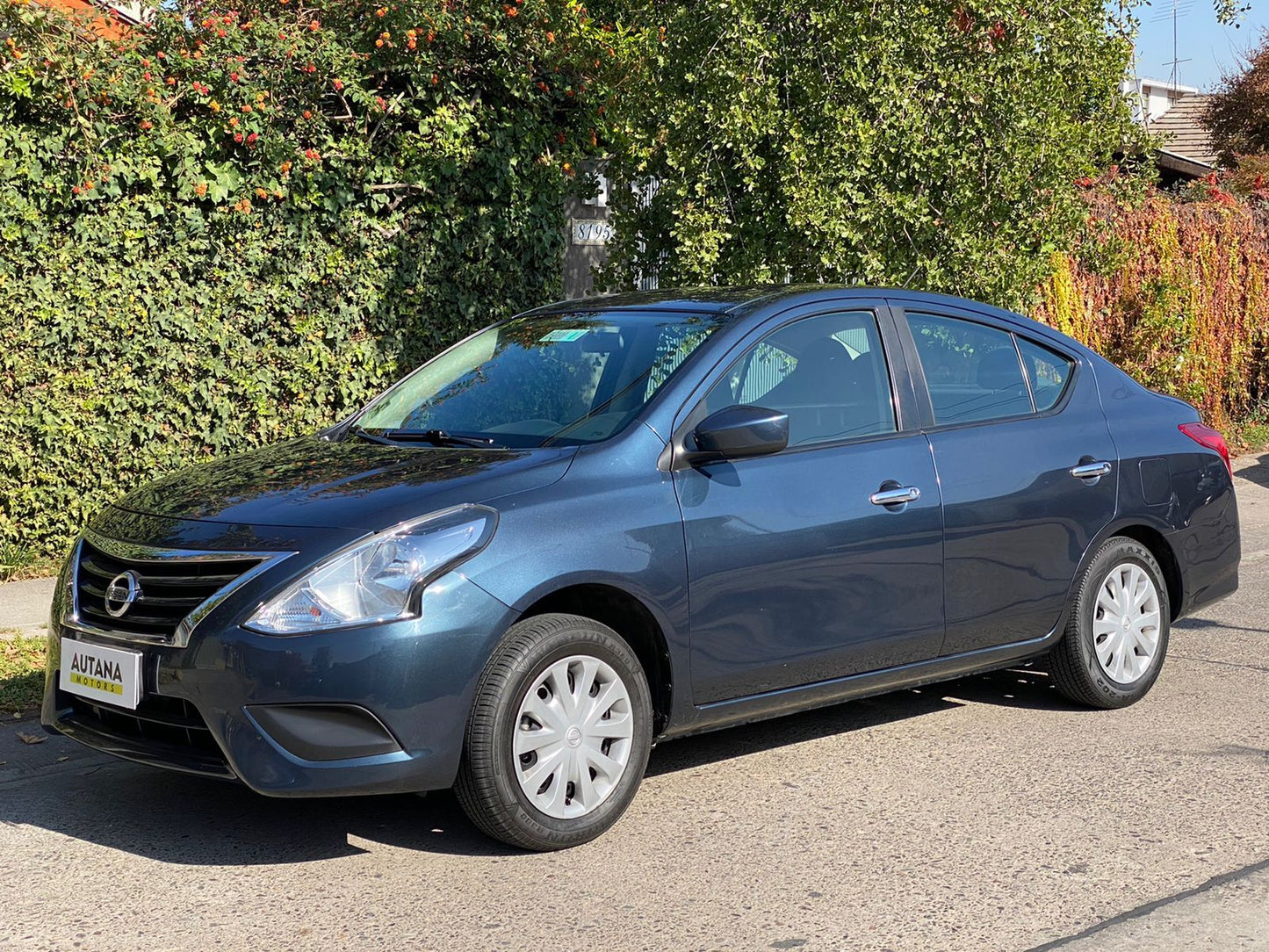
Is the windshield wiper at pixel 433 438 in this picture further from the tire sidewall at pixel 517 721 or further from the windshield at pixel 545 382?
the tire sidewall at pixel 517 721

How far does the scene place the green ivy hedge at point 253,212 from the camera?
8617 mm

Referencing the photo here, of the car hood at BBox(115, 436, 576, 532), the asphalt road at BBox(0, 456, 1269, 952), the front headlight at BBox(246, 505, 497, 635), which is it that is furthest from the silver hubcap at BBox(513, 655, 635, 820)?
the car hood at BBox(115, 436, 576, 532)

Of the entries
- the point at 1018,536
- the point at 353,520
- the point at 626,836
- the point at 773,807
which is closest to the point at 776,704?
the point at 773,807

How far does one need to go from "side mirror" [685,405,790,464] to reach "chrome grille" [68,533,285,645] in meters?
1.42

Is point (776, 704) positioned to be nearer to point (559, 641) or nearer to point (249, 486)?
point (559, 641)

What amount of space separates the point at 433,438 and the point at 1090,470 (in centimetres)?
259

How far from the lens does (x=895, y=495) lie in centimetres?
543

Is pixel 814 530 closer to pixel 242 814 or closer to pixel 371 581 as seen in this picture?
pixel 371 581

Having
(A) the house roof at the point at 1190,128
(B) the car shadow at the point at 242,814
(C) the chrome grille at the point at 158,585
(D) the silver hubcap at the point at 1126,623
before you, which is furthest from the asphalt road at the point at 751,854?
(A) the house roof at the point at 1190,128

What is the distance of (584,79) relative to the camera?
10.7m

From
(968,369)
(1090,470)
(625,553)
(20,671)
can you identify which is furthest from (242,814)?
(1090,470)

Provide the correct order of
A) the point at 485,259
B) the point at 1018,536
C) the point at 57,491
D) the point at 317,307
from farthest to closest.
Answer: the point at 485,259 < the point at 317,307 < the point at 57,491 < the point at 1018,536

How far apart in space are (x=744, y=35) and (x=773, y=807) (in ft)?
18.9

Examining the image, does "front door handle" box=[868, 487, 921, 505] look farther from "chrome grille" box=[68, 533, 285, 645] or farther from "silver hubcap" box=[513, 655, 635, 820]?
"chrome grille" box=[68, 533, 285, 645]
